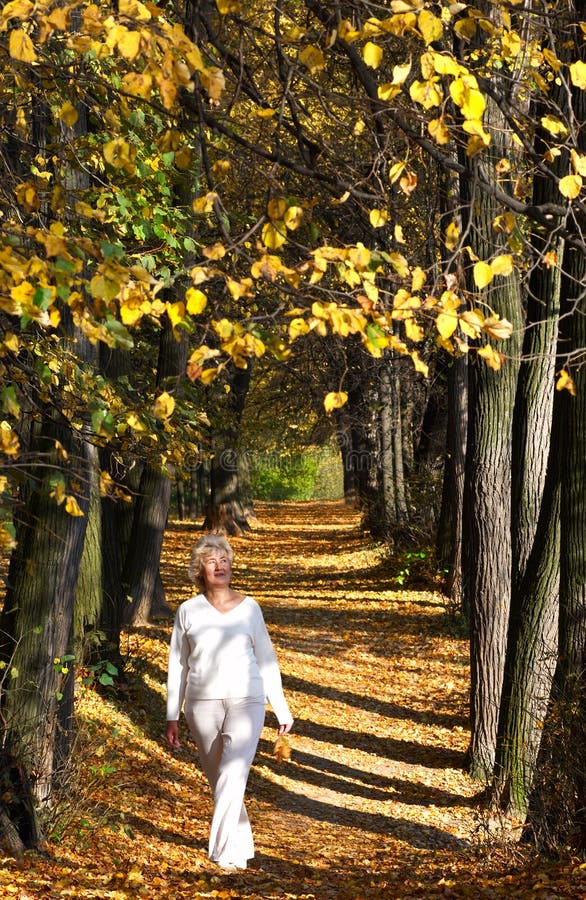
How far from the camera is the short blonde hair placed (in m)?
6.57

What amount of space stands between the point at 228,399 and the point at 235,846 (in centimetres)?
2202

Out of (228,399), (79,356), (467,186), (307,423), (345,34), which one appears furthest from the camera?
(307,423)

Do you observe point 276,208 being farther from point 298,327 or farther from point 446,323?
point 446,323

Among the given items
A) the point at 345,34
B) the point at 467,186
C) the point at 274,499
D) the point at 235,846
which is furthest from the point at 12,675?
the point at 274,499

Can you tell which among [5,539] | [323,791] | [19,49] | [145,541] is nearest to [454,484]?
[145,541]

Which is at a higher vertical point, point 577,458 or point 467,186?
point 467,186

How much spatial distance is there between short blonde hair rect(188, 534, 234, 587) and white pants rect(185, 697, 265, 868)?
744 millimetres

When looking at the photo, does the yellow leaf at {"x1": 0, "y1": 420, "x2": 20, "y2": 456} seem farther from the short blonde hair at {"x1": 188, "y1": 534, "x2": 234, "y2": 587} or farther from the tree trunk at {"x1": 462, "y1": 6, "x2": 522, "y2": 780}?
the tree trunk at {"x1": 462, "y1": 6, "x2": 522, "y2": 780}

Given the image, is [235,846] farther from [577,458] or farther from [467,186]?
[467,186]

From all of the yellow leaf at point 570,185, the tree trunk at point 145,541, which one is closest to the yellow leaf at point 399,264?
the yellow leaf at point 570,185

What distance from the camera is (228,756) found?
6.42 metres

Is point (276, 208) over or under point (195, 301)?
over

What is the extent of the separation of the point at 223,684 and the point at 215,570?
668 millimetres

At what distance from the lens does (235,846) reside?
21.4ft
